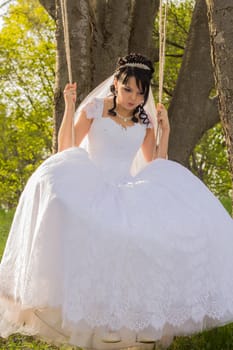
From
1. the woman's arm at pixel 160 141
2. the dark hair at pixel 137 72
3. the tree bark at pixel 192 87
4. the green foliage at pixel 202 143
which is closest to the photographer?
the dark hair at pixel 137 72

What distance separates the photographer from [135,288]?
3430mm

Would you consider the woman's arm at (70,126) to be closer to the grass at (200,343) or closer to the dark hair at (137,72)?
the dark hair at (137,72)

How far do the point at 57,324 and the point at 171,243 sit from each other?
31.8 inches

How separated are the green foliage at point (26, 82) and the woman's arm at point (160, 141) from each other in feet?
34.1

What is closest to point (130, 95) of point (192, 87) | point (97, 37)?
point (97, 37)

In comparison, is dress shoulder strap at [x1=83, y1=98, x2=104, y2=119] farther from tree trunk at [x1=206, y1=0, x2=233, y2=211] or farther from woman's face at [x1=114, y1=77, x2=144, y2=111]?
tree trunk at [x1=206, y1=0, x2=233, y2=211]

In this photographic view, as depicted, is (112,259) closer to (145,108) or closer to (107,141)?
(107,141)

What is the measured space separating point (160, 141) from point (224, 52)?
0.89 m

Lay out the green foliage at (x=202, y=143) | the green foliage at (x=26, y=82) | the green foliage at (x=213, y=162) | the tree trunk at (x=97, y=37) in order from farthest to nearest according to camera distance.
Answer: the green foliage at (x=213, y=162) → the green foliage at (x=26, y=82) → the green foliage at (x=202, y=143) → the tree trunk at (x=97, y=37)

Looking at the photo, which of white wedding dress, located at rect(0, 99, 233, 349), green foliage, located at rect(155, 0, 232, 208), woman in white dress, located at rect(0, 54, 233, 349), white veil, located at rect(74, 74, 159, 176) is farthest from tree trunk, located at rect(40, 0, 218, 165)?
green foliage, located at rect(155, 0, 232, 208)

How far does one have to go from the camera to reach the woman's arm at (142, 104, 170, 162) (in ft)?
14.6

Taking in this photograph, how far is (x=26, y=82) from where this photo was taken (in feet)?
53.0

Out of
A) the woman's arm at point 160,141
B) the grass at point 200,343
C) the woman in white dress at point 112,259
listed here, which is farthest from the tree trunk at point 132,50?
the woman in white dress at point 112,259

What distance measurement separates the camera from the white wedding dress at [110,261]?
340cm
